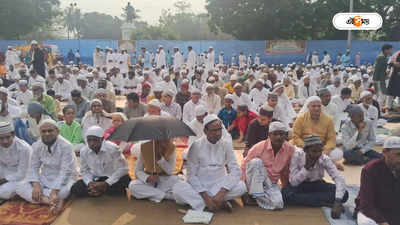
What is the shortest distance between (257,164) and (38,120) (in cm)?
328

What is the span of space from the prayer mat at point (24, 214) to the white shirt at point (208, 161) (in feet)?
4.13

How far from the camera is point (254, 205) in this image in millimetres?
3562

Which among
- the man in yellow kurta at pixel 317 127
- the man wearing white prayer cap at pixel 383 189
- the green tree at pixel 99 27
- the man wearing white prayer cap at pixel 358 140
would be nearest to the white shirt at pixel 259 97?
the man wearing white prayer cap at pixel 358 140

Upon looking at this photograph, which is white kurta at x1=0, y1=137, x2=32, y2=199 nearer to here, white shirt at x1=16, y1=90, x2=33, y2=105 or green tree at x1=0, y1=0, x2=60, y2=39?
white shirt at x1=16, y1=90, x2=33, y2=105

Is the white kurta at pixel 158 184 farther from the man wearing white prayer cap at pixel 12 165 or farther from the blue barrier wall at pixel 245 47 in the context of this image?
the blue barrier wall at pixel 245 47

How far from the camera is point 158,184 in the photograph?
12.2ft

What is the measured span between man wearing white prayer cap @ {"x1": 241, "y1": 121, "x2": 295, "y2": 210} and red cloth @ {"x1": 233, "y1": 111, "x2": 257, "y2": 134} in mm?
2589

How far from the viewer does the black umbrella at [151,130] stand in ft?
10.5

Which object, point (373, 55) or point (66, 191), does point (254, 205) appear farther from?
point (373, 55)

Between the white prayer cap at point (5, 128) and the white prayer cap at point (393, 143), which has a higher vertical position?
the white prayer cap at point (393, 143)

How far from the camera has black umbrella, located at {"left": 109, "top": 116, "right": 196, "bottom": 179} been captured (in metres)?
3.21

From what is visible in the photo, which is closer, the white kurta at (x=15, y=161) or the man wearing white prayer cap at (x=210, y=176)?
the man wearing white prayer cap at (x=210, y=176)

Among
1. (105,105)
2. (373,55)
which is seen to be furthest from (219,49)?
(105,105)

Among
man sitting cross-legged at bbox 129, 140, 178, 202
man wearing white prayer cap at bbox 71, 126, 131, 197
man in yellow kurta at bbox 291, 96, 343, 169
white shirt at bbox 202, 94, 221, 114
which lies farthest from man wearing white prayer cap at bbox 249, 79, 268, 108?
man wearing white prayer cap at bbox 71, 126, 131, 197
